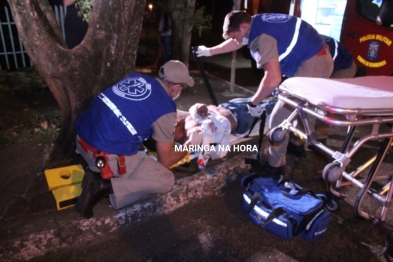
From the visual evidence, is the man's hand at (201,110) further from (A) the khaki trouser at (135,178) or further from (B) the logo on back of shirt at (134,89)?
(B) the logo on back of shirt at (134,89)

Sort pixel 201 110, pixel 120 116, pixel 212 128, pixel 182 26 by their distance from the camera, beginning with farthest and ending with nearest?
pixel 182 26, pixel 201 110, pixel 212 128, pixel 120 116

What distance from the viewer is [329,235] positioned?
8.77ft

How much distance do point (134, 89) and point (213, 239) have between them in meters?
1.35

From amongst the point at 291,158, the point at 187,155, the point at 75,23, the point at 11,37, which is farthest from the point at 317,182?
the point at 11,37

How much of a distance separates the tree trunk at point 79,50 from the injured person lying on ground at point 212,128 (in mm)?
828

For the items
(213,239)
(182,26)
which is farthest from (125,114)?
(182,26)

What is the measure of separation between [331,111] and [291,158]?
1899 mm

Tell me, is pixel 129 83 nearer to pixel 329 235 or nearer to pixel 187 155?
pixel 187 155

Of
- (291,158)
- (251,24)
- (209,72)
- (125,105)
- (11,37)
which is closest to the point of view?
(125,105)

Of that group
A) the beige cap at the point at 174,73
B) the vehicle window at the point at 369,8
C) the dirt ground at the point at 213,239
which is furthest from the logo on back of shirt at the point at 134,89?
the vehicle window at the point at 369,8

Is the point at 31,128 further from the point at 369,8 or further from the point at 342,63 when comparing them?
the point at 369,8

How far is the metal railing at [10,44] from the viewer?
6.43 metres

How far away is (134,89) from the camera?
240 centimetres

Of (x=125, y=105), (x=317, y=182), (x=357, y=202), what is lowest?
(x=317, y=182)
